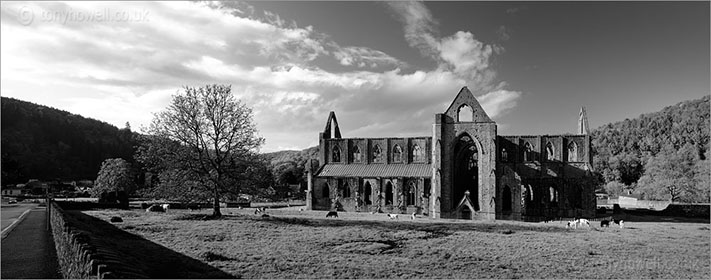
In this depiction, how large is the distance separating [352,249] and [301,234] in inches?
Result: 263

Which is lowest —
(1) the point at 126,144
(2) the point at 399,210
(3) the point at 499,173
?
(2) the point at 399,210

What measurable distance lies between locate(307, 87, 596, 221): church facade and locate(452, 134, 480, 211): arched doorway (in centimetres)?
12

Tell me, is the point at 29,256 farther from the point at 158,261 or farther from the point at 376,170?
the point at 376,170

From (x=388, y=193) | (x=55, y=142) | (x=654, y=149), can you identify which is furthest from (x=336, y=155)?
(x=55, y=142)

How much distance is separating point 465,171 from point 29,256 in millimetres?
45805

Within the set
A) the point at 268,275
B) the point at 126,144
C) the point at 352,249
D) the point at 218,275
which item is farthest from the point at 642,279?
the point at 126,144

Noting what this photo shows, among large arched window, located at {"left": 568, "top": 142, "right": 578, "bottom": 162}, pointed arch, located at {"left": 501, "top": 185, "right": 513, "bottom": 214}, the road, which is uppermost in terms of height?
large arched window, located at {"left": 568, "top": 142, "right": 578, "bottom": 162}

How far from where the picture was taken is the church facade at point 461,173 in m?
49.0

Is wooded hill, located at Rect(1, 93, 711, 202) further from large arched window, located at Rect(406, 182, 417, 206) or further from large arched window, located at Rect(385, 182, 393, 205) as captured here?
large arched window, located at Rect(385, 182, 393, 205)

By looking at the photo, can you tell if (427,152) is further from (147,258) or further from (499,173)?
(147,258)

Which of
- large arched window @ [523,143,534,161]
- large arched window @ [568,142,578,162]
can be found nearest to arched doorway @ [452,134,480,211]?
large arched window @ [523,143,534,161]

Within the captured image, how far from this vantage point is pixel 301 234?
28922 millimetres

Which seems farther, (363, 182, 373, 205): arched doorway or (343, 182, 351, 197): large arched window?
(343, 182, 351, 197): large arched window

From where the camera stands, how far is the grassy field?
18391 mm
